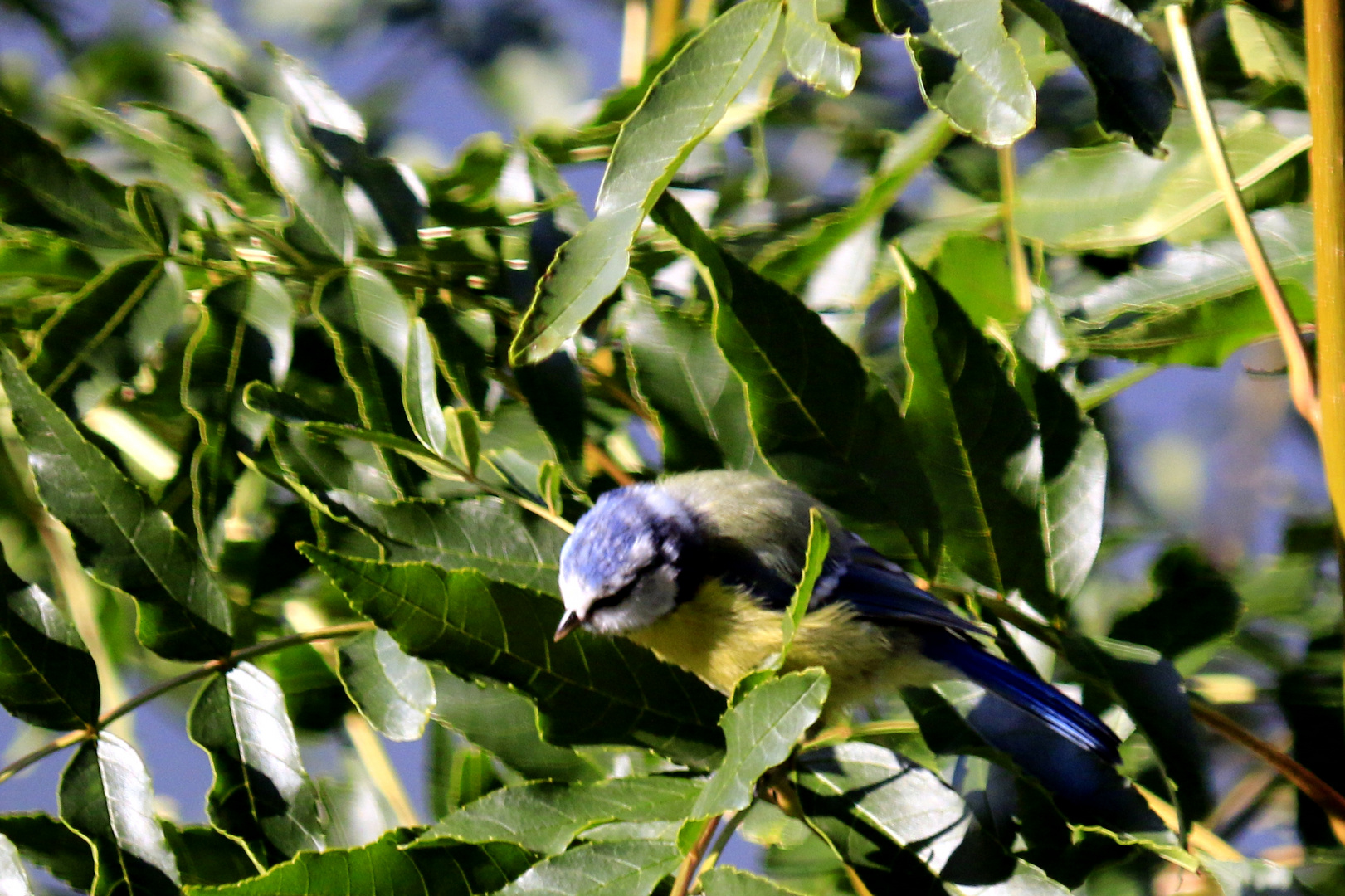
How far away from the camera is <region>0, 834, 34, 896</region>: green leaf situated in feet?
3.24

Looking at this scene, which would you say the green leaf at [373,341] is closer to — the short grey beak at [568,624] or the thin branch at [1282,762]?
the short grey beak at [568,624]

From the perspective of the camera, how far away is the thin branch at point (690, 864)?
0.93 m

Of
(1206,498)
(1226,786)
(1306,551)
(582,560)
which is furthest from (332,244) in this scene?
(1206,498)

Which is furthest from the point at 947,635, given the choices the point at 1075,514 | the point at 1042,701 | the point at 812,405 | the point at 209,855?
the point at 209,855

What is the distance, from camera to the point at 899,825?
1.03m

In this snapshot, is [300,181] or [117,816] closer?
[117,816]

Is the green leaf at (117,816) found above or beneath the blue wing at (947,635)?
above

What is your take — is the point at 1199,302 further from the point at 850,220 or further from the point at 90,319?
the point at 90,319

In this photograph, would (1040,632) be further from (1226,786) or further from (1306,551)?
(1226,786)

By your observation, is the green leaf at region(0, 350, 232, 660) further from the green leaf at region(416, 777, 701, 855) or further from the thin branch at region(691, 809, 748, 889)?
the thin branch at region(691, 809, 748, 889)

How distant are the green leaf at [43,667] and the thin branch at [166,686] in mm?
11

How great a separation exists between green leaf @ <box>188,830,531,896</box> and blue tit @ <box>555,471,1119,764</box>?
0.97ft

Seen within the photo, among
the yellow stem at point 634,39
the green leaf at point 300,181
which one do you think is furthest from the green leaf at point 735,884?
the yellow stem at point 634,39

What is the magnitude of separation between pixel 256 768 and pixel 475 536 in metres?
0.28
